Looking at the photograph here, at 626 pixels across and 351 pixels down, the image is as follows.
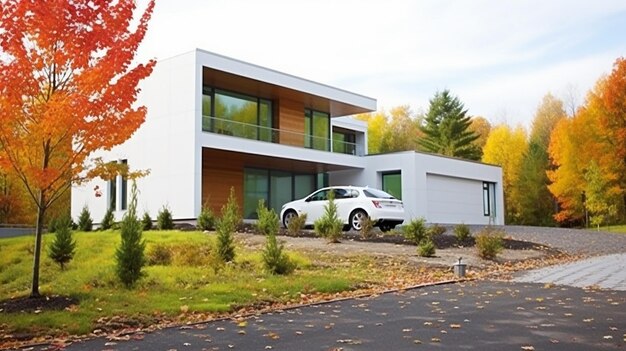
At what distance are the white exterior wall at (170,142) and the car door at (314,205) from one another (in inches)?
174

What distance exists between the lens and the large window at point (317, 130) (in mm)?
30181

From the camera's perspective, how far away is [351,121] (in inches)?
1558

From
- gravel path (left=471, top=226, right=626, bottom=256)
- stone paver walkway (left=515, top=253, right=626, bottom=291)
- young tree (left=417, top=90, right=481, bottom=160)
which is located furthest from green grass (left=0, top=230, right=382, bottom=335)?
young tree (left=417, top=90, right=481, bottom=160)

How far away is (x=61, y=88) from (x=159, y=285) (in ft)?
11.2

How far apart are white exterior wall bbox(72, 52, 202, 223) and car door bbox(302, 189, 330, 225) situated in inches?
174

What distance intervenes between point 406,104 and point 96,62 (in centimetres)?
6406

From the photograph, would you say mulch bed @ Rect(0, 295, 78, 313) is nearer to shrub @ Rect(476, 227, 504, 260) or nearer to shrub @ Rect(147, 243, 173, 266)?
shrub @ Rect(147, 243, 173, 266)

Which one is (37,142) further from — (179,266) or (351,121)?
(351,121)

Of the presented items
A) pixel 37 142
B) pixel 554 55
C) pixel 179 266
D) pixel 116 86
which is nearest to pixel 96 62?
pixel 116 86

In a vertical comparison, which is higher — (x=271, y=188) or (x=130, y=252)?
(x=271, y=188)

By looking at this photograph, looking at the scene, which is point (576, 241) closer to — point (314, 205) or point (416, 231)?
point (416, 231)

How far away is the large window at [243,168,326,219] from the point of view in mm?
29156

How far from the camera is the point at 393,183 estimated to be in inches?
1242

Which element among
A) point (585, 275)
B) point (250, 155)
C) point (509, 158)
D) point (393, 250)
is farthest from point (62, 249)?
point (509, 158)
